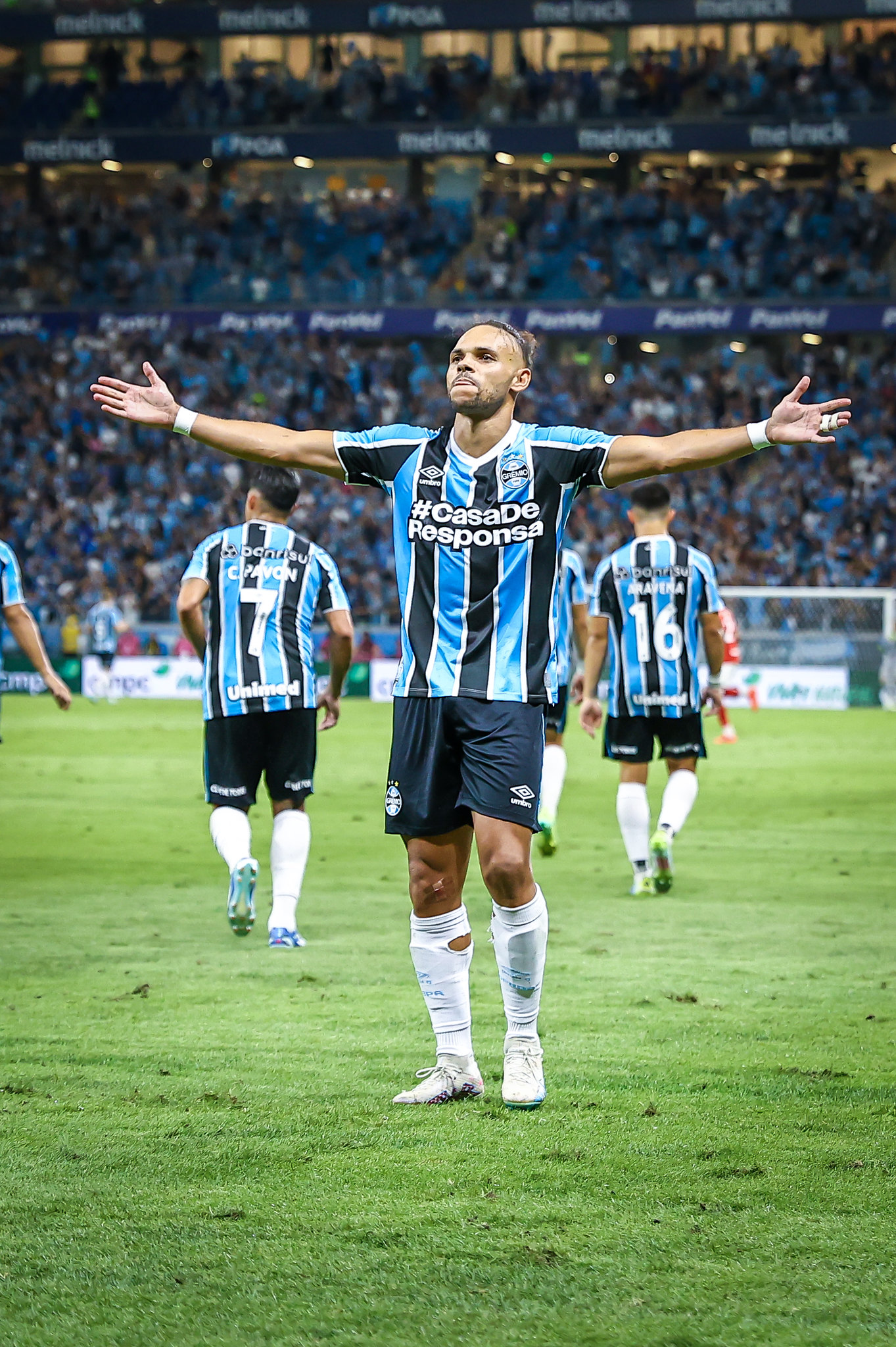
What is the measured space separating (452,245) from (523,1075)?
35.4 meters

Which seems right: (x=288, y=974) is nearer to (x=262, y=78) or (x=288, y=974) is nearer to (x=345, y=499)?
(x=345, y=499)

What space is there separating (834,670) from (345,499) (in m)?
12.5

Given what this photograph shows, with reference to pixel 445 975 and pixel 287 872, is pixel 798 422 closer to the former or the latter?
pixel 445 975

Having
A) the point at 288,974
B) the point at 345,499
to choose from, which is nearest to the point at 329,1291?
the point at 288,974

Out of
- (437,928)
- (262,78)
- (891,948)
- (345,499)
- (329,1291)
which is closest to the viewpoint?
(329,1291)

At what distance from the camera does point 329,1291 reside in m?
3.13

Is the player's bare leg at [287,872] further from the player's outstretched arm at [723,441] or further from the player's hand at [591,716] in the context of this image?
the player's outstretched arm at [723,441]

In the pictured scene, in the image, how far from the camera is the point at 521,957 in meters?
4.70

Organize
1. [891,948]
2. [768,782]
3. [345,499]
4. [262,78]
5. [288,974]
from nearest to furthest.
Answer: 1. [288,974]
2. [891,948]
3. [768,782]
4. [345,499]
5. [262,78]

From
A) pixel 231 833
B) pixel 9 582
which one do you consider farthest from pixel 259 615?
pixel 9 582

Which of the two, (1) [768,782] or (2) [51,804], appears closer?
(2) [51,804]

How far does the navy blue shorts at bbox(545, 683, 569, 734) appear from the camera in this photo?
389 inches

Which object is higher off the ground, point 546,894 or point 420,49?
point 420,49

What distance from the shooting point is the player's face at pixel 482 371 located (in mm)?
4664
